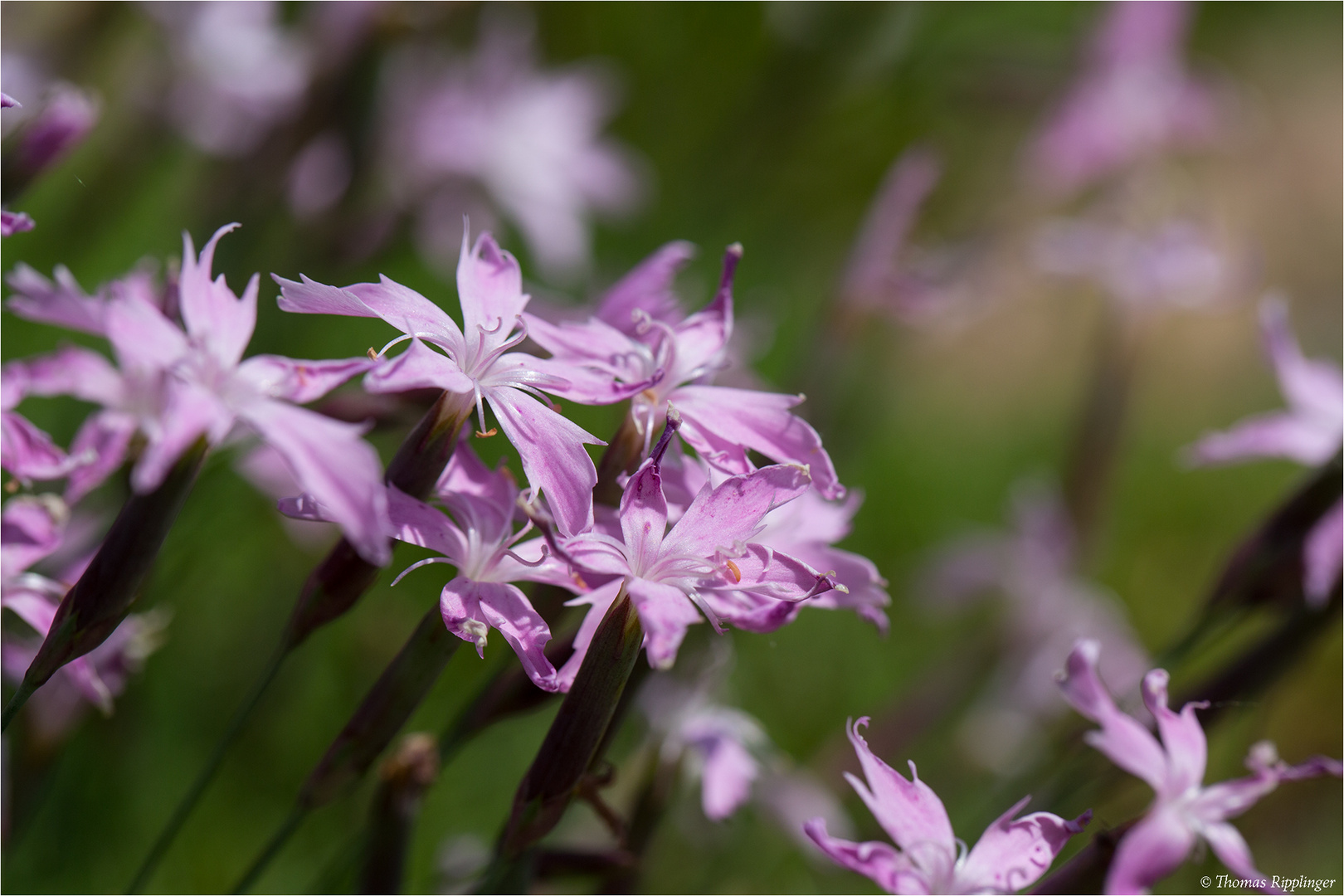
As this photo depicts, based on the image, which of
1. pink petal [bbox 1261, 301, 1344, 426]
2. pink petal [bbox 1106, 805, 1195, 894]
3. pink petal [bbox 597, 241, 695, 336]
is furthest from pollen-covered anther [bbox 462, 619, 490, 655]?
pink petal [bbox 1261, 301, 1344, 426]

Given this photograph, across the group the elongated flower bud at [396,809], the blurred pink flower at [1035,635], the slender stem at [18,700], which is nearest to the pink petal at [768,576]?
the elongated flower bud at [396,809]

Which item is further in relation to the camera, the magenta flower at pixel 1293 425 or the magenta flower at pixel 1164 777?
the magenta flower at pixel 1293 425

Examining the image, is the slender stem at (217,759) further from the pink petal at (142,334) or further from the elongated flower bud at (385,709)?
the pink petal at (142,334)

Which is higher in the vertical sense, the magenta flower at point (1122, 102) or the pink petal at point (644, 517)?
the magenta flower at point (1122, 102)

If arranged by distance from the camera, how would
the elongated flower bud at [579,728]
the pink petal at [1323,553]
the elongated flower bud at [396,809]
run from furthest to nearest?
1. the pink petal at [1323,553]
2. the elongated flower bud at [396,809]
3. the elongated flower bud at [579,728]

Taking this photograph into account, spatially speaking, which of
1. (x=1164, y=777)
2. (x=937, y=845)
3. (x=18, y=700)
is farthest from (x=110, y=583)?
(x=1164, y=777)

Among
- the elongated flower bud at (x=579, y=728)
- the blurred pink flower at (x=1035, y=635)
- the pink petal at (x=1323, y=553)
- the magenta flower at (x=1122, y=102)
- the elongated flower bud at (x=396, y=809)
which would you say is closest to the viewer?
the elongated flower bud at (x=579, y=728)
